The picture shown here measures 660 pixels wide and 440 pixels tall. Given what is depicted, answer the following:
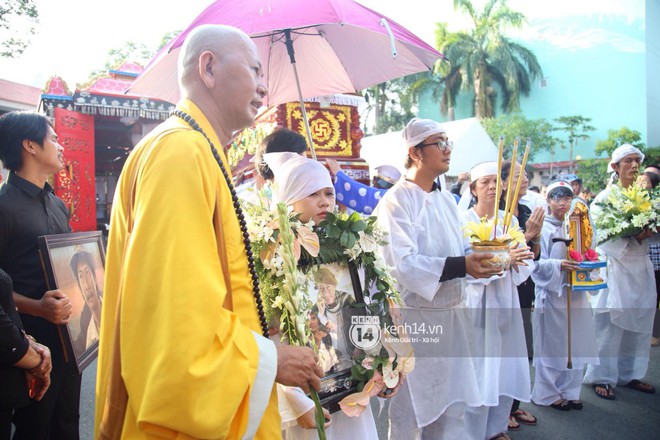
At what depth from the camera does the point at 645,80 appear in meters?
29.1

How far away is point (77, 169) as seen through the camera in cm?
996

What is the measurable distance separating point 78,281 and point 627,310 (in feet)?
16.2

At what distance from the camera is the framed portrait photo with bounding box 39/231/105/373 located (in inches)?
86.2

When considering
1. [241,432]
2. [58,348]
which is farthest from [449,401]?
[58,348]

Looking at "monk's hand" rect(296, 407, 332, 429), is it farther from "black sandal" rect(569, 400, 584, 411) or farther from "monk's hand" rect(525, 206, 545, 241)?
"black sandal" rect(569, 400, 584, 411)

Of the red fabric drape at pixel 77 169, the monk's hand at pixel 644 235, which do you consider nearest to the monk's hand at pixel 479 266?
the monk's hand at pixel 644 235

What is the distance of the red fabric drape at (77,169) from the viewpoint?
9.53 metres

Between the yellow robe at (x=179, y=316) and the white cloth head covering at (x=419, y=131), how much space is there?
6.44ft

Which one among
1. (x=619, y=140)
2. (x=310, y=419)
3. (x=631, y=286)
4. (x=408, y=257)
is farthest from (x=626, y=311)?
(x=619, y=140)

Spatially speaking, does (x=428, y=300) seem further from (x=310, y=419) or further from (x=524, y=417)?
(x=524, y=417)

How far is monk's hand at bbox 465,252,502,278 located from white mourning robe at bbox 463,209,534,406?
0.86 metres

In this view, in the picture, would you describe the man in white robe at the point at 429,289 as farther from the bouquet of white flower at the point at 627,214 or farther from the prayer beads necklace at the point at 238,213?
the bouquet of white flower at the point at 627,214

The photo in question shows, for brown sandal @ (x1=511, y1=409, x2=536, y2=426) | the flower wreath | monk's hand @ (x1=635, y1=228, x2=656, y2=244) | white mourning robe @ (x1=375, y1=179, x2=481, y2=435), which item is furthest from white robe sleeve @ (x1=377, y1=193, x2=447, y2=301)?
monk's hand @ (x1=635, y1=228, x2=656, y2=244)

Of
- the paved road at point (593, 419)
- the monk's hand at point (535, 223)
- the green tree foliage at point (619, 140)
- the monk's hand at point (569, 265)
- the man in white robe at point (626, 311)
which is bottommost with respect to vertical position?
the paved road at point (593, 419)
